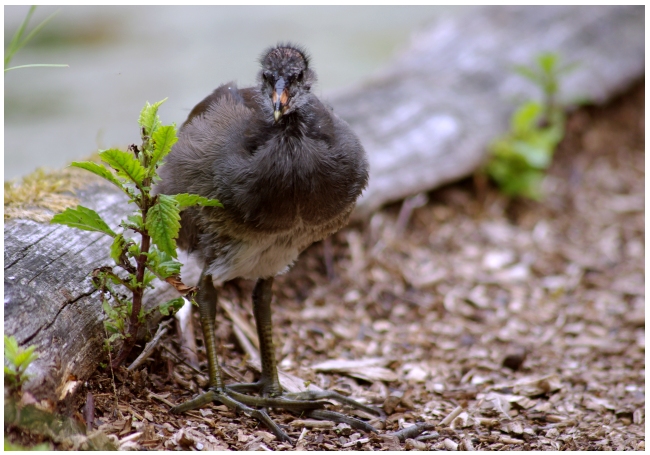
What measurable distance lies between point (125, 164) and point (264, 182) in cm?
66

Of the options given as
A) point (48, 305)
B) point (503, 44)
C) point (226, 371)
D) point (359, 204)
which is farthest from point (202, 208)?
point (503, 44)

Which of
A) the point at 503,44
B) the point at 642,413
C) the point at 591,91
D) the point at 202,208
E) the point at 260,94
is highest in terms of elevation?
the point at 503,44

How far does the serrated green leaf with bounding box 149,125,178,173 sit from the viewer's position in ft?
9.04

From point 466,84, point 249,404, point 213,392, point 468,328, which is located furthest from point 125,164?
point 466,84

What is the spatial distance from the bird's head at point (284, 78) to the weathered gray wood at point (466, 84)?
1953mm

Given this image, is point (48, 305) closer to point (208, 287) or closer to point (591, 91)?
point (208, 287)

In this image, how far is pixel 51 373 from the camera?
2719mm

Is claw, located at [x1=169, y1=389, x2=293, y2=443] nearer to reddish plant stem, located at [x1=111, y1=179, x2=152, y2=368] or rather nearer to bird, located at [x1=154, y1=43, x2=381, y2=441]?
bird, located at [x1=154, y1=43, x2=381, y2=441]

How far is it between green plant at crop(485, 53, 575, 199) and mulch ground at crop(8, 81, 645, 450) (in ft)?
0.66

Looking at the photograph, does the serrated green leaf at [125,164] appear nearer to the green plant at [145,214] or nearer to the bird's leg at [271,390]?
the green plant at [145,214]

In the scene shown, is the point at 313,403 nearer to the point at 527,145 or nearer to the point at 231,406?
the point at 231,406

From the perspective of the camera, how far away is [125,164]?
8.87ft

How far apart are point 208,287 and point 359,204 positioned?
1.86m

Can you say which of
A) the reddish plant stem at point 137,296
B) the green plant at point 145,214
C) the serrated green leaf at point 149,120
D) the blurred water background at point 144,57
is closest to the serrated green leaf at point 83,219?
the green plant at point 145,214
